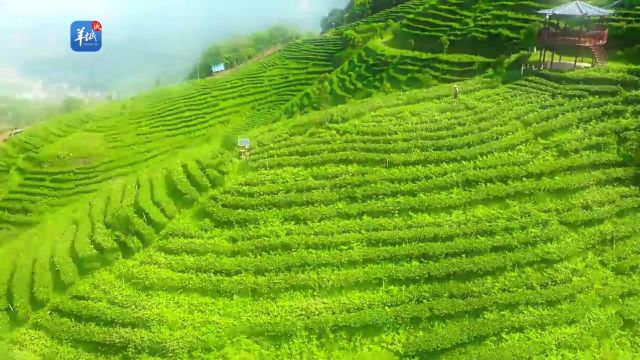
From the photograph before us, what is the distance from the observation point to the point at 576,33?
92.9ft

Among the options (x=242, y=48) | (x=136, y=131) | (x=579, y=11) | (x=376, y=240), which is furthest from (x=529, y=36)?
(x=242, y=48)

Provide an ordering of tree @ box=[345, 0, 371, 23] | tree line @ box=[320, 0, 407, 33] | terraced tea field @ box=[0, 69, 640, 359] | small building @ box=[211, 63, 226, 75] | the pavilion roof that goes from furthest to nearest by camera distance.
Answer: tree @ box=[345, 0, 371, 23], tree line @ box=[320, 0, 407, 33], small building @ box=[211, 63, 226, 75], the pavilion roof, terraced tea field @ box=[0, 69, 640, 359]

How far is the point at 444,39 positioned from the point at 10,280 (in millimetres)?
28194

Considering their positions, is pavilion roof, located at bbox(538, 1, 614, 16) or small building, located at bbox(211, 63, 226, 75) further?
small building, located at bbox(211, 63, 226, 75)

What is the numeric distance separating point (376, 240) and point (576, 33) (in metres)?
16.7

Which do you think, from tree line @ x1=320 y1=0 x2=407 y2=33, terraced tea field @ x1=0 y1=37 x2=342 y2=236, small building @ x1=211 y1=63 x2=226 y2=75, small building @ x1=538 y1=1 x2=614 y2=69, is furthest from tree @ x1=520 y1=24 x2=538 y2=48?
small building @ x1=211 y1=63 x2=226 y2=75

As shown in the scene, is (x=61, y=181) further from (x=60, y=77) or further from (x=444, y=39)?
(x=444, y=39)

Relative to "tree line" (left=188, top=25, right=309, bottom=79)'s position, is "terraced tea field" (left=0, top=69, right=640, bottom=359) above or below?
below

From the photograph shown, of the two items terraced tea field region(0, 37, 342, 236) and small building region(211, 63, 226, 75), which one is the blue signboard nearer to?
small building region(211, 63, 226, 75)

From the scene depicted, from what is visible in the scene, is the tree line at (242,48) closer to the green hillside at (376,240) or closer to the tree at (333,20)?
the tree at (333,20)

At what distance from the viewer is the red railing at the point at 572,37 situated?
91.5ft

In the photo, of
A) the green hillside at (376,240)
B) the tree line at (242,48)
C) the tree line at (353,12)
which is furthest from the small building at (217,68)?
the green hillside at (376,240)

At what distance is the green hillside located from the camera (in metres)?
18.9

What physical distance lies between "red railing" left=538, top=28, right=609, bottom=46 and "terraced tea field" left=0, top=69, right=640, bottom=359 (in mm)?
2516
